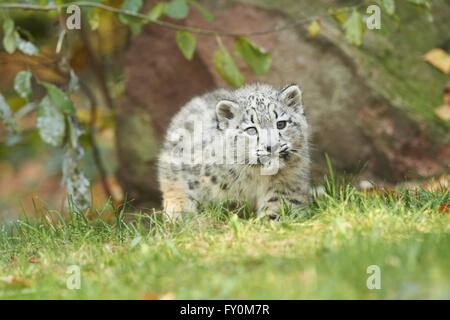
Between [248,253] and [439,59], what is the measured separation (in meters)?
4.95

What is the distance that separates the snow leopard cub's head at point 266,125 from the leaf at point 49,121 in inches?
55.9

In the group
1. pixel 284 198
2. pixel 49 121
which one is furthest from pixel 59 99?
pixel 284 198

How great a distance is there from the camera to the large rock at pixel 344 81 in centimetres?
939

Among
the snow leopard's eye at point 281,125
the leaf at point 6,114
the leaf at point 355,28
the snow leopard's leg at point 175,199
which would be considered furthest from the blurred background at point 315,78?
the snow leopard's eye at point 281,125

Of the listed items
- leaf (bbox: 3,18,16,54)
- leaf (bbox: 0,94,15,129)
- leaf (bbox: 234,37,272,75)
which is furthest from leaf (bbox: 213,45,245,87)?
leaf (bbox: 0,94,15,129)

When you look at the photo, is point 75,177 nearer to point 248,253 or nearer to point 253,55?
point 253,55

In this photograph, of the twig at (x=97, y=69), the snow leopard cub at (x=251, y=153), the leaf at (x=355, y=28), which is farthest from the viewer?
the twig at (x=97, y=69)

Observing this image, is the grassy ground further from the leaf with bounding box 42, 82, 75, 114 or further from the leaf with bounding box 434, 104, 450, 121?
the leaf with bounding box 434, 104, 450, 121

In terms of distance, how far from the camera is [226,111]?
7.12 metres

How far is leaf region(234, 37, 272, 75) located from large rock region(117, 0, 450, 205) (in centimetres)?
184

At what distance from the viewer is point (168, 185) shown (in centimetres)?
805

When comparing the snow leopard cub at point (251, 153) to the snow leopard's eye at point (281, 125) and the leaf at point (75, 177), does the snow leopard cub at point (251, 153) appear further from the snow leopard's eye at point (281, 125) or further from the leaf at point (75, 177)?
the leaf at point (75, 177)
